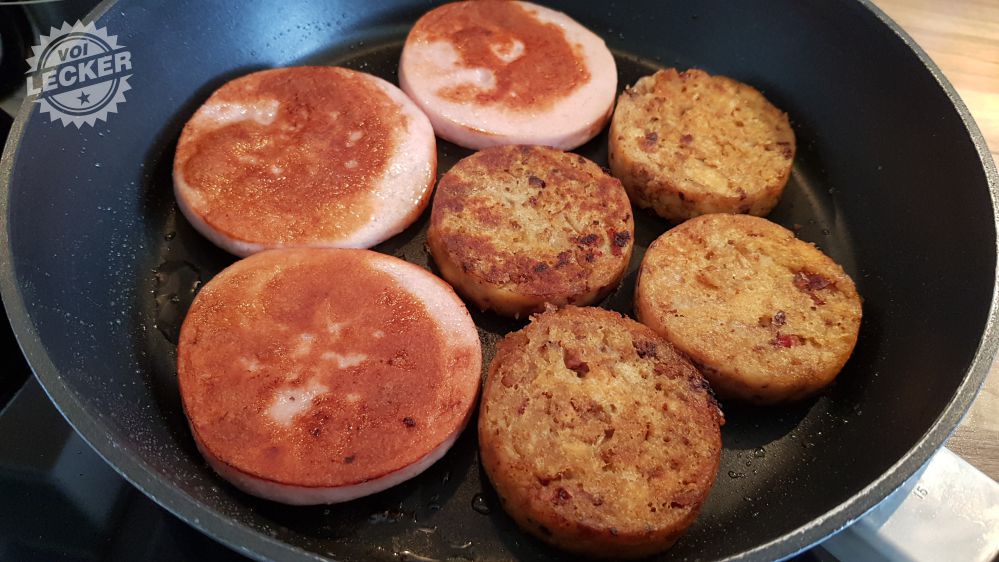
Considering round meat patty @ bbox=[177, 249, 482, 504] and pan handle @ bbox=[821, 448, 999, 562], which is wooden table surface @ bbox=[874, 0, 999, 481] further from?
round meat patty @ bbox=[177, 249, 482, 504]

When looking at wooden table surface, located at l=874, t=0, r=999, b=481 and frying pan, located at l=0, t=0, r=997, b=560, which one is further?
wooden table surface, located at l=874, t=0, r=999, b=481

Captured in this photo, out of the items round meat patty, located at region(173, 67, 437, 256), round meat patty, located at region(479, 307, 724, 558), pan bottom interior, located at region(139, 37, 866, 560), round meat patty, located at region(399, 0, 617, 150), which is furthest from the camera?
round meat patty, located at region(399, 0, 617, 150)

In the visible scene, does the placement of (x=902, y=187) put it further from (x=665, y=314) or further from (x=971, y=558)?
(x=971, y=558)

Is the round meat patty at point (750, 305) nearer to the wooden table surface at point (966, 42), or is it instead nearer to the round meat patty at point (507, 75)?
the round meat patty at point (507, 75)

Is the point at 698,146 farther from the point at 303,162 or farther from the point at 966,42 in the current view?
the point at 966,42

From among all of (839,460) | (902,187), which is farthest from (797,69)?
(839,460)

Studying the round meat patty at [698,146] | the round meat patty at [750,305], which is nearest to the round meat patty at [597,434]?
the round meat patty at [750,305]

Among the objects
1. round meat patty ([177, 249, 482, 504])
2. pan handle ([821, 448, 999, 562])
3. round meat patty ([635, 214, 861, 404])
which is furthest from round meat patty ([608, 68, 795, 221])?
pan handle ([821, 448, 999, 562])
